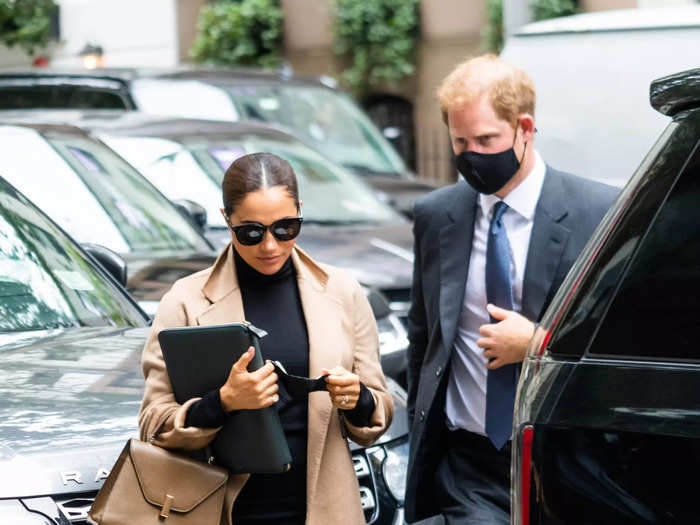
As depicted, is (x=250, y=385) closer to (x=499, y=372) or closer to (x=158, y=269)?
(x=499, y=372)

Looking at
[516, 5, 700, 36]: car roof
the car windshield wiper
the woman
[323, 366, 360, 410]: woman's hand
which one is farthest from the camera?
the car windshield wiper

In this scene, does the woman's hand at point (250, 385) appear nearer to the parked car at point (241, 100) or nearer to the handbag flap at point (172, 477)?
the handbag flap at point (172, 477)

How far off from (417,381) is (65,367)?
1031mm

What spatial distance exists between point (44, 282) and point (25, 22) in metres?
18.5

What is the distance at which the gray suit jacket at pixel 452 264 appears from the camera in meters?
3.87

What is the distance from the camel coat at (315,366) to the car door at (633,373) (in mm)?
985

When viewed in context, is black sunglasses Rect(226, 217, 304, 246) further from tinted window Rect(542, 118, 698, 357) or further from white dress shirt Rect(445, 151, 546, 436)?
tinted window Rect(542, 118, 698, 357)

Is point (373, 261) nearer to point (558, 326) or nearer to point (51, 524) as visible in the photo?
point (51, 524)

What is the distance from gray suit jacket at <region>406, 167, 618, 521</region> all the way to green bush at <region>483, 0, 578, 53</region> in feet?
48.9

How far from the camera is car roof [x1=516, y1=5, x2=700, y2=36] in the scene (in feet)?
22.5

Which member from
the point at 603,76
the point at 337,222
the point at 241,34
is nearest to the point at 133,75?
the point at 337,222

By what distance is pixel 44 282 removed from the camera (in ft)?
16.0

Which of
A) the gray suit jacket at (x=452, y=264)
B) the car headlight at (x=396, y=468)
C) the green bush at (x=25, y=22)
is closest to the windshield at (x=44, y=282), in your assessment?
the car headlight at (x=396, y=468)

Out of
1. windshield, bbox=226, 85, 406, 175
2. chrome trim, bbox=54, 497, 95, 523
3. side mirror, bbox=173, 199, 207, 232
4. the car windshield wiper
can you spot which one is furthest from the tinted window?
windshield, bbox=226, 85, 406, 175
